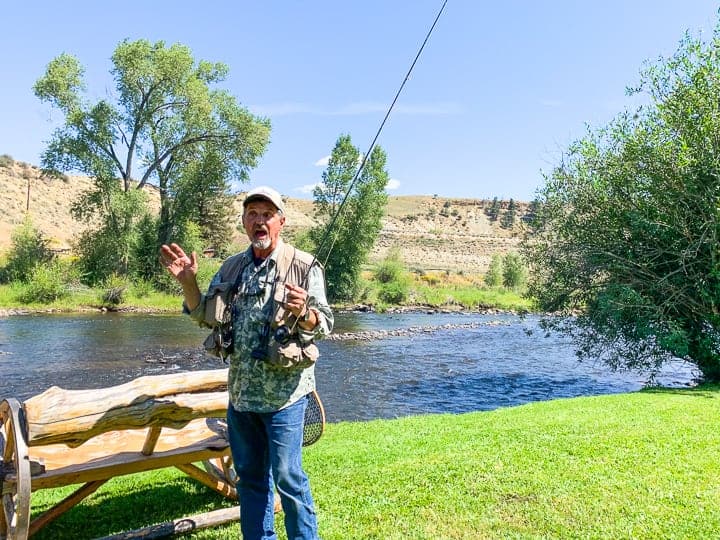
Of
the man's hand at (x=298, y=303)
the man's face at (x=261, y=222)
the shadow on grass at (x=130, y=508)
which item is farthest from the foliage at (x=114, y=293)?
the man's hand at (x=298, y=303)

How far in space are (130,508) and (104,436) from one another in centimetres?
78

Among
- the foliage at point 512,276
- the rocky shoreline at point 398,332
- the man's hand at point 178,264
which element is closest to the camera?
the man's hand at point 178,264

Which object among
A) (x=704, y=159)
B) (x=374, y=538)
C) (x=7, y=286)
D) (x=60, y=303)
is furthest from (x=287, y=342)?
(x=7, y=286)

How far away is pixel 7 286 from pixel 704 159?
35.9 m

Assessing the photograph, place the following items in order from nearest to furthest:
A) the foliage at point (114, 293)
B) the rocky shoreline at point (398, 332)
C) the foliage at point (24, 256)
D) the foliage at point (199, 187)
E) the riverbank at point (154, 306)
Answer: the rocky shoreline at point (398, 332)
the riverbank at point (154, 306)
the foliage at point (114, 293)
the foliage at point (24, 256)
the foliage at point (199, 187)

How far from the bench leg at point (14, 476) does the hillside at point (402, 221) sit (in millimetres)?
41330

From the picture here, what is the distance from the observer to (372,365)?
19125 mm

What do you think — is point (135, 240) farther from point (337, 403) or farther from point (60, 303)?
point (337, 403)

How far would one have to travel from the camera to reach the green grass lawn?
4477 mm

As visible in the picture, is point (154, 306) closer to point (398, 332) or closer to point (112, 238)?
point (112, 238)

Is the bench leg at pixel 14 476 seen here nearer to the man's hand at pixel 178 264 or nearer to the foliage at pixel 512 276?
the man's hand at pixel 178 264

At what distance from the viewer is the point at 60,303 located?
33.7 metres

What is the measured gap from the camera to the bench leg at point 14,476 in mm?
3365

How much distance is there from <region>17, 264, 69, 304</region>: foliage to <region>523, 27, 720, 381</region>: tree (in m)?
29.3
